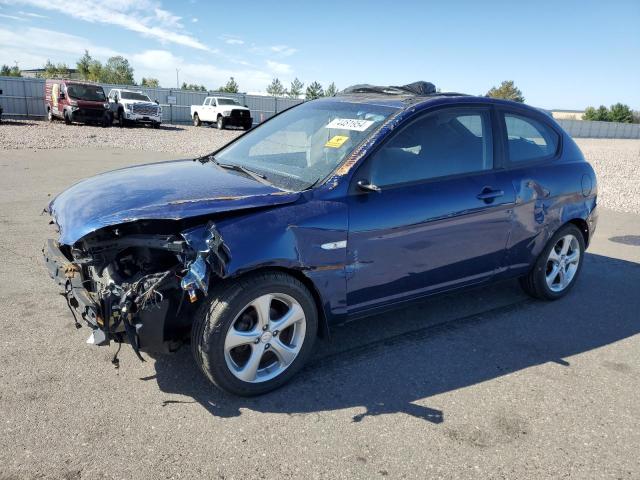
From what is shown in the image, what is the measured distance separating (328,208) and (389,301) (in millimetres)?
848

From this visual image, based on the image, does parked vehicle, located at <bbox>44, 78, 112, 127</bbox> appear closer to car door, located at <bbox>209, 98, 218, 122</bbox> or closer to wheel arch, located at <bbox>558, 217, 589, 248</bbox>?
car door, located at <bbox>209, 98, 218, 122</bbox>

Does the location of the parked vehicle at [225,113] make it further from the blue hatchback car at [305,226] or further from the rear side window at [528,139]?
the rear side window at [528,139]

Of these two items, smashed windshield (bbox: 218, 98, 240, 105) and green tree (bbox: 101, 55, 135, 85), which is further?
green tree (bbox: 101, 55, 135, 85)

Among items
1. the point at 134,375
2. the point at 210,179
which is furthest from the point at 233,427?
the point at 210,179

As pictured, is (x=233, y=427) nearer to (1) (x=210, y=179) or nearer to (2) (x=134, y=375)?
(2) (x=134, y=375)

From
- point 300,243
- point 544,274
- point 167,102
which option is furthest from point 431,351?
point 167,102

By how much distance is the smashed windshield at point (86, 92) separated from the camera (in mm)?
23984

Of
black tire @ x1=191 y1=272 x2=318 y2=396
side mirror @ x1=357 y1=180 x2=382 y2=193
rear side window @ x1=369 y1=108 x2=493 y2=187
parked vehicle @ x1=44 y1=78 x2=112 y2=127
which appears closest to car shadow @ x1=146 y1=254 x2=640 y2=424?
black tire @ x1=191 y1=272 x2=318 y2=396

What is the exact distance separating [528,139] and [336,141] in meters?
1.89

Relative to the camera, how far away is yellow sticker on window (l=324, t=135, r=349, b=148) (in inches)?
140

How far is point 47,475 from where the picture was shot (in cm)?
237

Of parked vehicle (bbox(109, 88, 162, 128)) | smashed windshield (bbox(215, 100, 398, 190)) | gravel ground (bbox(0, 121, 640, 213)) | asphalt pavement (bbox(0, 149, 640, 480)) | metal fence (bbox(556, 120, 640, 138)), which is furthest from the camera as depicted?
metal fence (bbox(556, 120, 640, 138))

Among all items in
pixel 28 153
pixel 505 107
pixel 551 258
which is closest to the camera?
pixel 505 107

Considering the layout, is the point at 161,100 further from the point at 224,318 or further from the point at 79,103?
the point at 224,318
